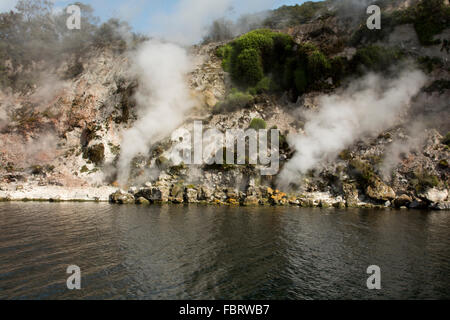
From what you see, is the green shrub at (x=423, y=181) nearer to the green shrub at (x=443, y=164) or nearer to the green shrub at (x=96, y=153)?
the green shrub at (x=443, y=164)

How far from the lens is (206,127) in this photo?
196 feet

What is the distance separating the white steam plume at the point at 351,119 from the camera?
5097 centimetres

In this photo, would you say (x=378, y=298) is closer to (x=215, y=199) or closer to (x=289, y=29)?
(x=215, y=199)

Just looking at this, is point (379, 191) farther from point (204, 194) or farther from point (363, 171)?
point (204, 194)

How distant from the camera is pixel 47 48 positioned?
3260 inches

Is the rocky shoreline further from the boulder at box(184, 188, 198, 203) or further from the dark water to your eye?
the dark water

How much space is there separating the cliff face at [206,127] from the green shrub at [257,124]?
5.43 ft

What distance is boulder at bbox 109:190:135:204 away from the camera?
4772 cm

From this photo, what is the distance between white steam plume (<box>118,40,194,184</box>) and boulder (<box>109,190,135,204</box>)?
713 centimetres

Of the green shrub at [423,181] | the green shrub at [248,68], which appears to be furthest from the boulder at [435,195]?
the green shrub at [248,68]

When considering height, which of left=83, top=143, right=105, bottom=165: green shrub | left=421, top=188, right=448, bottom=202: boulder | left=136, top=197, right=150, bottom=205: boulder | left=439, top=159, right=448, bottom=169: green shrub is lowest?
left=136, top=197, right=150, bottom=205: boulder

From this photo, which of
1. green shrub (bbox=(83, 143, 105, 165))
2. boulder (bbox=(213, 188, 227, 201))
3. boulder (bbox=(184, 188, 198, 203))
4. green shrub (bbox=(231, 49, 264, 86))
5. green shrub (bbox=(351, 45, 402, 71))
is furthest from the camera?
green shrub (bbox=(231, 49, 264, 86))

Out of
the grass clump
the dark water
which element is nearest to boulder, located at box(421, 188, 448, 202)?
the dark water
